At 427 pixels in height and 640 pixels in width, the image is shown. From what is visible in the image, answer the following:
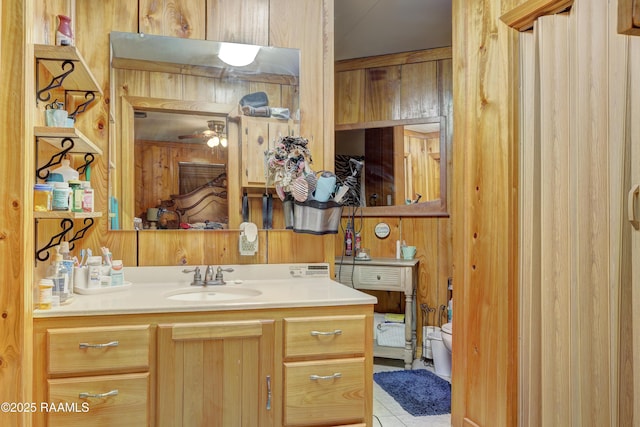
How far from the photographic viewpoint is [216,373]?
173cm

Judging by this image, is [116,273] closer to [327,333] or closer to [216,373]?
[216,373]

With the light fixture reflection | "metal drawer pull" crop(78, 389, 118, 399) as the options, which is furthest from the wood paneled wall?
"metal drawer pull" crop(78, 389, 118, 399)

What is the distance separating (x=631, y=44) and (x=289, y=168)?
59.5 inches

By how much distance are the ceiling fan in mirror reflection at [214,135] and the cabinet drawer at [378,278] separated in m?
1.57

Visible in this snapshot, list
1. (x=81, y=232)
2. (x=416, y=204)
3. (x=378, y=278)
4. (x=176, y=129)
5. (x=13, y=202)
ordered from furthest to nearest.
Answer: (x=416, y=204), (x=378, y=278), (x=176, y=129), (x=81, y=232), (x=13, y=202)

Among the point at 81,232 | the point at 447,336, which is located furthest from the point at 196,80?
the point at 447,336

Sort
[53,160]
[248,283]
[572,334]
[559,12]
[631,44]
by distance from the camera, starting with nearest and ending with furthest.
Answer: [631,44]
[572,334]
[559,12]
[53,160]
[248,283]

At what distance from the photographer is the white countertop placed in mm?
1666

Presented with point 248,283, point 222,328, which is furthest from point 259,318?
point 248,283

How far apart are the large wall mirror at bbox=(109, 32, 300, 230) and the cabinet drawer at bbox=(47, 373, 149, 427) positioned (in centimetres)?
81

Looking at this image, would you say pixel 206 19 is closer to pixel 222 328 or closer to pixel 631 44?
pixel 222 328

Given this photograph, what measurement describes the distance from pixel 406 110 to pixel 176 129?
6.78ft

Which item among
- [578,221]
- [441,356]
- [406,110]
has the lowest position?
[441,356]

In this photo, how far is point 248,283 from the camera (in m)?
2.26
